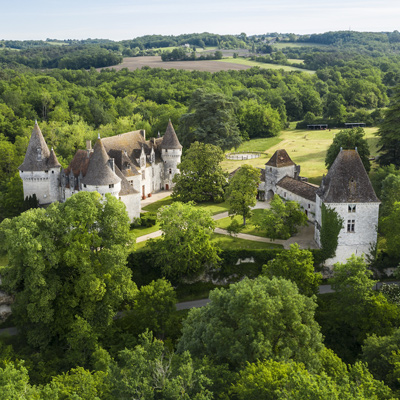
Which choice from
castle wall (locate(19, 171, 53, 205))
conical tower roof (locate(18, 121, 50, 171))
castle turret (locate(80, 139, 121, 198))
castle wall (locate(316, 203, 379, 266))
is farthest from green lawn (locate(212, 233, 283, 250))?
conical tower roof (locate(18, 121, 50, 171))

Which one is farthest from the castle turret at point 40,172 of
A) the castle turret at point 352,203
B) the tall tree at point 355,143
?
the tall tree at point 355,143

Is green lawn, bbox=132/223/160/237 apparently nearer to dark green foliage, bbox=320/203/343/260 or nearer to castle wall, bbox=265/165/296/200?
castle wall, bbox=265/165/296/200

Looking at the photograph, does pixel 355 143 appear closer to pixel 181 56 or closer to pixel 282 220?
pixel 282 220

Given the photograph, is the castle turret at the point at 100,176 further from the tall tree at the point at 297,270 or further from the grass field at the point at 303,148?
the grass field at the point at 303,148

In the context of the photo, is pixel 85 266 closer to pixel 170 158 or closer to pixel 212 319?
pixel 212 319

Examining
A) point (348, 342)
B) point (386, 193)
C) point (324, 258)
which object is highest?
point (386, 193)

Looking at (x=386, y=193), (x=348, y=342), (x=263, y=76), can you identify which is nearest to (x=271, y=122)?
(x=263, y=76)
